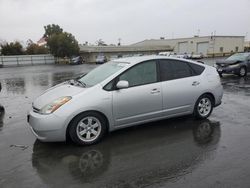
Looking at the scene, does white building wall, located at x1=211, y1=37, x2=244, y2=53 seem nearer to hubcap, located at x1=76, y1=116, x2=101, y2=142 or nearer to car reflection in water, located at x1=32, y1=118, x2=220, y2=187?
car reflection in water, located at x1=32, y1=118, x2=220, y2=187

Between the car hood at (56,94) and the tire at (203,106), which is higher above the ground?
the car hood at (56,94)

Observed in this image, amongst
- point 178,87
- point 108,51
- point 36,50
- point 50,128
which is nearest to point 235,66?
point 178,87

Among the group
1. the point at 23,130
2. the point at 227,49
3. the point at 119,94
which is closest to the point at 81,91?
the point at 119,94

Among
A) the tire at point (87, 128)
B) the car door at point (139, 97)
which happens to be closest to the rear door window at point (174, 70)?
the car door at point (139, 97)

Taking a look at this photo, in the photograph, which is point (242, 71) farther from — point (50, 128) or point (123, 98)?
point (50, 128)

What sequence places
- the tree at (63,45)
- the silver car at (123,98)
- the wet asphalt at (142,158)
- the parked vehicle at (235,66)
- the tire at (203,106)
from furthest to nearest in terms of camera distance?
1. the tree at (63,45)
2. the parked vehicle at (235,66)
3. the tire at (203,106)
4. the silver car at (123,98)
5. the wet asphalt at (142,158)

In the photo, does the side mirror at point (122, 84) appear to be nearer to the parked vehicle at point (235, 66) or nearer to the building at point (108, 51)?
the parked vehicle at point (235, 66)

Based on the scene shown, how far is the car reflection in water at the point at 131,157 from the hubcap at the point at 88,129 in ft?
0.64

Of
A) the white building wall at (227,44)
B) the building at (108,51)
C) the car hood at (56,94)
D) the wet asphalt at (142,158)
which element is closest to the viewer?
the wet asphalt at (142,158)

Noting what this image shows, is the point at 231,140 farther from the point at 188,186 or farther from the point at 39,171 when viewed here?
the point at 39,171

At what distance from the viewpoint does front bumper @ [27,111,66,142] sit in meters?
4.64

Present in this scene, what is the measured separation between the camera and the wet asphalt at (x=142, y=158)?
3.68 meters

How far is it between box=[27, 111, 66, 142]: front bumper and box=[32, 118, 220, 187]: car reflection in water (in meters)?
0.25

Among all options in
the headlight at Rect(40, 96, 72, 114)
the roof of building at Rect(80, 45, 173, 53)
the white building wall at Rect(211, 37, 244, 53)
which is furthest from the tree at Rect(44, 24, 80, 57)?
the headlight at Rect(40, 96, 72, 114)
